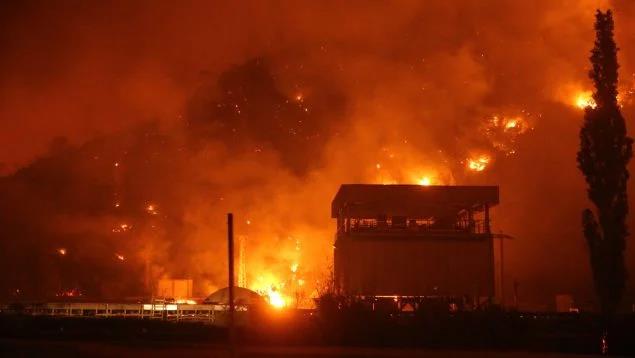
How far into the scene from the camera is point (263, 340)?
97.2ft

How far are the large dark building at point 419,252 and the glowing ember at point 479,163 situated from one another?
16700 millimetres

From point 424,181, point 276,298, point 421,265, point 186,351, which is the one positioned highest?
point 424,181

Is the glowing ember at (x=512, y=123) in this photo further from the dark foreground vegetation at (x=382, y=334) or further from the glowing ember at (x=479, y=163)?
the dark foreground vegetation at (x=382, y=334)

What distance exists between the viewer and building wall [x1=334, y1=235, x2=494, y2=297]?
52938 millimetres

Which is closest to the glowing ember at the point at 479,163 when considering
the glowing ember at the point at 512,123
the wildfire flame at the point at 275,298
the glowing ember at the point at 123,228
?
the glowing ember at the point at 512,123

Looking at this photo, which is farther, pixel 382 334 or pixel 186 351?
pixel 382 334

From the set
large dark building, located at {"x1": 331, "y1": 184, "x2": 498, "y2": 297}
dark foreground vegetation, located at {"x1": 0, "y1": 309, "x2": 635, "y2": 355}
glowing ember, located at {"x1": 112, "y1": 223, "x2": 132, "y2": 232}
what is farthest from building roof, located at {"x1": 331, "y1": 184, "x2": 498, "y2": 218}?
glowing ember, located at {"x1": 112, "y1": 223, "x2": 132, "y2": 232}

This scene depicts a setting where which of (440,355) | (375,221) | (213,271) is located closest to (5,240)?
(213,271)

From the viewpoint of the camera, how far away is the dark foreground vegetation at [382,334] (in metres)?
29.9

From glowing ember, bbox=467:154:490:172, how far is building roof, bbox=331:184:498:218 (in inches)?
608

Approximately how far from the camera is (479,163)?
7019 cm

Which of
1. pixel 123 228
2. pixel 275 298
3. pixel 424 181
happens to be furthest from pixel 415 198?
pixel 123 228

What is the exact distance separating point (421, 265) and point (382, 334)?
2279 cm

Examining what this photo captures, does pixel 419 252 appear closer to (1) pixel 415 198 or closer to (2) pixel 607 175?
(1) pixel 415 198
